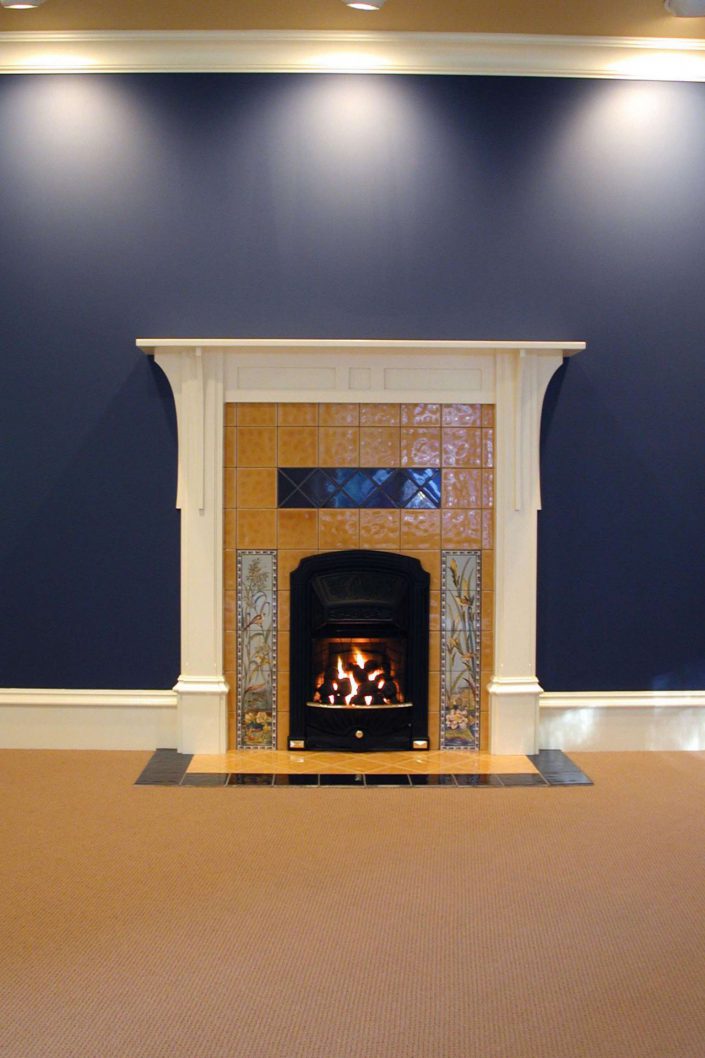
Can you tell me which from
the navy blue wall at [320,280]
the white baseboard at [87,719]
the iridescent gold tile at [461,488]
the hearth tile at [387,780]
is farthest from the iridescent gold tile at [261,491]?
the hearth tile at [387,780]

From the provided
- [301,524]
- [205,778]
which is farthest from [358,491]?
[205,778]

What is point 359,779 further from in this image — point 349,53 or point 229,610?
point 349,53

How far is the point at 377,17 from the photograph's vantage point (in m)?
4.47

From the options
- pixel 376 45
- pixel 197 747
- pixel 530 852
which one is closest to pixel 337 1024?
pixel 530 852

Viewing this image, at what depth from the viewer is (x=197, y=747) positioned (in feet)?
15.8

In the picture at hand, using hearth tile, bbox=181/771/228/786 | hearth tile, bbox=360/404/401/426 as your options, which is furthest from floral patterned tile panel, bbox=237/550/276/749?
hearth tile, bbox=360/404/401/426

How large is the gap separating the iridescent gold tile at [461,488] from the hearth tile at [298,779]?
1335 millimetres

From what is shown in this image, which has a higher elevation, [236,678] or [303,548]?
[303,548]

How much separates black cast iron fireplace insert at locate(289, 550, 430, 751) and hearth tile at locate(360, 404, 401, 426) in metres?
0.58

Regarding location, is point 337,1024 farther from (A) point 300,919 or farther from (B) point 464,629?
(B) point 464,629

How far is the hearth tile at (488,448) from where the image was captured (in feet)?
16.0

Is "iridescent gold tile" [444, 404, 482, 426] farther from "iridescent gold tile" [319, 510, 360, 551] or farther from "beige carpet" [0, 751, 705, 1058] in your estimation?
"beige carpet" [0, 751, 705, 1058]

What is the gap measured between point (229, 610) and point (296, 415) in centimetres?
92

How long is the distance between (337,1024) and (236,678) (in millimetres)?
2436
